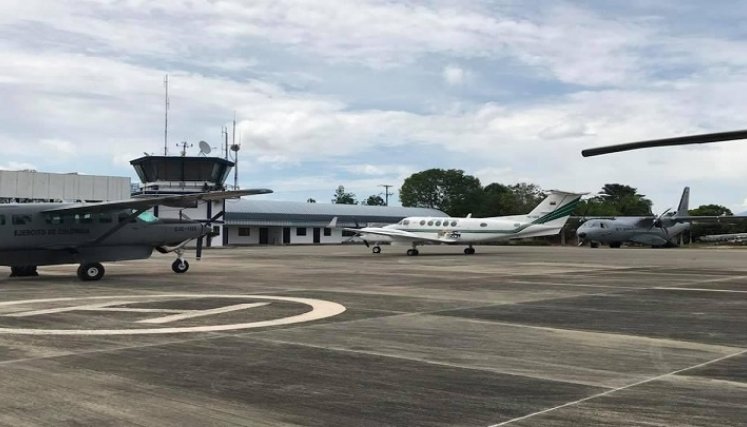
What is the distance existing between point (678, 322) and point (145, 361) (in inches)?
344

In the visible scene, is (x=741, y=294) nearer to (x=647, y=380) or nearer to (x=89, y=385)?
(x=647, y=380)

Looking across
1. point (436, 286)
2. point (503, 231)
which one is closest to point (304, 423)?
point (436, 286)

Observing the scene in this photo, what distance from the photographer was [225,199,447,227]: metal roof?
82.2 meters

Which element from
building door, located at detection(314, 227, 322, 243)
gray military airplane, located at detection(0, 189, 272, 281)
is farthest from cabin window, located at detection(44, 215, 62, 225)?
building door, located at detection(314, 227, 322, 243)

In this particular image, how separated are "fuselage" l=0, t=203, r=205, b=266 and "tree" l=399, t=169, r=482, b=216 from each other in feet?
367

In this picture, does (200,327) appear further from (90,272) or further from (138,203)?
(90,272)

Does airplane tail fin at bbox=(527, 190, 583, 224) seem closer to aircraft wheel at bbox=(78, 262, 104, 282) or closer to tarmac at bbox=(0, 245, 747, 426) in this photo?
tarmac at bbox=(0, 245, 747, 426)

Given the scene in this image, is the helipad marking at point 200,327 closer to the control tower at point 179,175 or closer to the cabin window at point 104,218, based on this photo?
the cabin window at point 104,218

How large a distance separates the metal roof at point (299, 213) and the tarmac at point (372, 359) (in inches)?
2619

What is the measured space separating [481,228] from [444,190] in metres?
93.8

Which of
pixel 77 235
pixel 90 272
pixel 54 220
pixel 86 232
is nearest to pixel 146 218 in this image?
pixel 86 232

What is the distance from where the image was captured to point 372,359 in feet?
26.5

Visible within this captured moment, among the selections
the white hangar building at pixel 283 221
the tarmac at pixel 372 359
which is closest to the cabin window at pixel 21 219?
the tarmac at pixel 372 359

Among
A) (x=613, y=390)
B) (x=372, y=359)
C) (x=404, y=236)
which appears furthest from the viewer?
(x=404, y=236)
